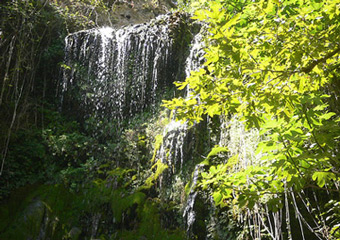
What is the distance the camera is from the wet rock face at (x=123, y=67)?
613 cm

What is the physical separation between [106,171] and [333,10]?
15.7ft

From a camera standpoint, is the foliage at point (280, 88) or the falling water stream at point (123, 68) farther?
the falling water stream at point (123, 68)

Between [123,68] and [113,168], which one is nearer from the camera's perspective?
[113,168]

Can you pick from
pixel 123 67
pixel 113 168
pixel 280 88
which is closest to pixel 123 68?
pixel 123 67

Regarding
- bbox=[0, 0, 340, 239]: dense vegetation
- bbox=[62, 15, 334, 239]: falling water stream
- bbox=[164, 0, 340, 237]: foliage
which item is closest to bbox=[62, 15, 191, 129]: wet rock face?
bbox=[62, 15, 334, 239]: falling water stream

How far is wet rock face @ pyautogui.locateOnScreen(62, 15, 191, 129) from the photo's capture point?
20.1 ft

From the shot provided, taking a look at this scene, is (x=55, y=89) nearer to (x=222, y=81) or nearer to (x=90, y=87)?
(x=90, y=87)

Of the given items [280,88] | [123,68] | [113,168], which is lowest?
[280,88]

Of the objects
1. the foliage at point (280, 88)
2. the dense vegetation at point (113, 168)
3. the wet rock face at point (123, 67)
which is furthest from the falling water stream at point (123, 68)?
the foliage at point (280, 88)

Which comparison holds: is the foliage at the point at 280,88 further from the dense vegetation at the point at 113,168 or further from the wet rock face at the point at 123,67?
the wet rock face at the point at 123,67

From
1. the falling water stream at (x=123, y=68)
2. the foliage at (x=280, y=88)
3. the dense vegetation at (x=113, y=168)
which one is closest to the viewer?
the foliage at (x=280, y=88)

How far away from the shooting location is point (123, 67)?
20.9ft

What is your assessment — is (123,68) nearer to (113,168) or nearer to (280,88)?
(113,168)

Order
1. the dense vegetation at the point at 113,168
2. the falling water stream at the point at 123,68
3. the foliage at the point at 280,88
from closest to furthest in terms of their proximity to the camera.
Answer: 1. the foliage at the point at 280,88
2. the dense vegetation at the point at 113,168
3. the falling water stream at the point at 123,68
